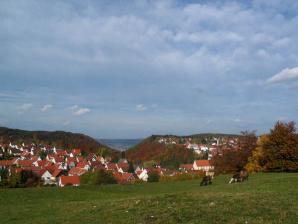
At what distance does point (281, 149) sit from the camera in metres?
39.4

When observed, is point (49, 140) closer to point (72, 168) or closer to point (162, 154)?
point (162, 154)

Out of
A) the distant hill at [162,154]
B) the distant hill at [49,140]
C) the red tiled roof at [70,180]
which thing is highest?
the distant hill at [49,140]

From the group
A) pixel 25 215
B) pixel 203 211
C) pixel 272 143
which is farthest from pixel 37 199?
pixel 272 143

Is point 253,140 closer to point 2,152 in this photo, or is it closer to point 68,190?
point 68,190

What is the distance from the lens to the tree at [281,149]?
3854 centimetres

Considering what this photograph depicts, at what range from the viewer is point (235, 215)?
10344mm

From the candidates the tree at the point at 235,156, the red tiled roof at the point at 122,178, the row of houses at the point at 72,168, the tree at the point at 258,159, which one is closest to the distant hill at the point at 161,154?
the row of houses at the point at 72,168

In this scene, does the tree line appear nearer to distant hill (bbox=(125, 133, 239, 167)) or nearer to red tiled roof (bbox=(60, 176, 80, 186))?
red tiled roof (bbox=(60, 176, 80, 186))

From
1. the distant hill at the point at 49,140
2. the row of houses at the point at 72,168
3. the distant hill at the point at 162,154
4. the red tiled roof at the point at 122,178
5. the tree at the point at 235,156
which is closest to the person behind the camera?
the tree at the point at 235,156

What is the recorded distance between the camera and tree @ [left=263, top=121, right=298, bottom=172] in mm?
38537

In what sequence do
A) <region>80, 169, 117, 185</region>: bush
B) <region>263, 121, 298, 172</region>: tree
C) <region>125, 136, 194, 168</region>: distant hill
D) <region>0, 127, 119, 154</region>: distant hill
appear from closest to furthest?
<region>263, 121, 298, 172</region>: tree < <region>80, 169, 117, 185</region>: bush < <region>125, 136, 194, 168</region>: distant hill < <region>0, 127, 119, 154</region>: distant hill

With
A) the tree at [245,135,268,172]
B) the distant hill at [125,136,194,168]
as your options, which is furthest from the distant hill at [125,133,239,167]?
the tree at [245,135,268,172]

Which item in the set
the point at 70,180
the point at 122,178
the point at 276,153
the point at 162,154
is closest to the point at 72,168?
the point at 122,178

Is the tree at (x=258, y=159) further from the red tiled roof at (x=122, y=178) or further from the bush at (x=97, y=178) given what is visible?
the red tiled roof at (x=122, y=178)
